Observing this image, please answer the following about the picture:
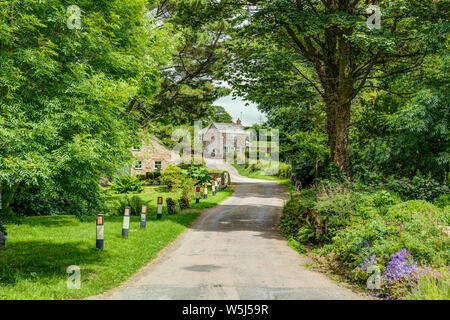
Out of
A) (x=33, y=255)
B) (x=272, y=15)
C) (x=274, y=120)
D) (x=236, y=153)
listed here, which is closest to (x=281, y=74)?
(x=272, y=15)

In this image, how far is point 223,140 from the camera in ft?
269

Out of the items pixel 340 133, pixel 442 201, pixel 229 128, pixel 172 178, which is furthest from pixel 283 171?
pixel 442 201

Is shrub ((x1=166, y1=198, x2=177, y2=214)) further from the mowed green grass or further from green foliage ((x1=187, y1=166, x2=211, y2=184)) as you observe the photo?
green foliage ((x1=187, y1=166, x2=211, y2=184))

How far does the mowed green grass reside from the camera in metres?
6.35

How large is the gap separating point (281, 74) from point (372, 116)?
6.31 m

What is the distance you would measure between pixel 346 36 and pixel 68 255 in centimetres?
1070

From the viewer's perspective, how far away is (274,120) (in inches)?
1491

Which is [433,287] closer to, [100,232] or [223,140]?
[100,232]

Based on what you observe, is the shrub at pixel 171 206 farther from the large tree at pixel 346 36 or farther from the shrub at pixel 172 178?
the shrub at pixel 172 178

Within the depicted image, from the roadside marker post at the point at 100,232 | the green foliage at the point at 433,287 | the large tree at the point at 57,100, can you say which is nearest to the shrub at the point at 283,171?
the roadside marker post at the point at 100,232

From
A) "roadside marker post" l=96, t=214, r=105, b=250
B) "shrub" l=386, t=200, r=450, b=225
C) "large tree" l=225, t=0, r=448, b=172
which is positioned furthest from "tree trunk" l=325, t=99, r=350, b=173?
"roadside marker post" l=96, t=214, r=105, b=250

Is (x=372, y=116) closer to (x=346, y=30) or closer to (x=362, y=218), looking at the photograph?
(x=346, y=30)

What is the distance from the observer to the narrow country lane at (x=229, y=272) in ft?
20.2

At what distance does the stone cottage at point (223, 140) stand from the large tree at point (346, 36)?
5928 centimetres
